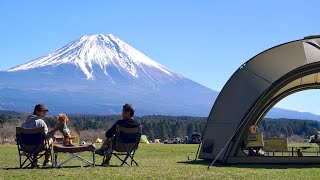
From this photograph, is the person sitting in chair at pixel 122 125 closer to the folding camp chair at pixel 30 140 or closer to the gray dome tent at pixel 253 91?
the folding camp chair at pixel 30 140

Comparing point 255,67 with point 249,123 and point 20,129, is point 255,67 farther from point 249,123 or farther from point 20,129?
point 20,129

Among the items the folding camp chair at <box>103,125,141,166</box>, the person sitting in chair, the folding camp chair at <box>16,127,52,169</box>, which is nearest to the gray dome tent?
the folding camp chair at <box>103,125,141,166</box>

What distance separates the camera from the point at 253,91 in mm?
13562

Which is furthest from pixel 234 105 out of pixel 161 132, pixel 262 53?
pixel 161 132

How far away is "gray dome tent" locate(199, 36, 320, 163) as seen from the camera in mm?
13422

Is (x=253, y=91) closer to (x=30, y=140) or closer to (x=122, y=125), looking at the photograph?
(x=122, y=125)

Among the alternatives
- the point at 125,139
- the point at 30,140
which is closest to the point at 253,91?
the point at 125,139

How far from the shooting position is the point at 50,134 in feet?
37.4

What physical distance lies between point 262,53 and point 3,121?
4676cm

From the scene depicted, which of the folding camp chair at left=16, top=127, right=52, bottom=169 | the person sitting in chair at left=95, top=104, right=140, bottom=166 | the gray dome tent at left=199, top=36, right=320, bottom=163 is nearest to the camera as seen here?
the folding camp chair at left=16, top=127, right=52, bottom=169

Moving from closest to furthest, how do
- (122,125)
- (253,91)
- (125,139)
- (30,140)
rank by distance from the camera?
1. (30,140)
2. (122,125)
3. (125,139)
4. (253,91)

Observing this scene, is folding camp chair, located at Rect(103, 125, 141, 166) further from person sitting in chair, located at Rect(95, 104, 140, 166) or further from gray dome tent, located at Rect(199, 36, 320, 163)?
gray dome tent, located at Rect(199, 36, 320, 163)

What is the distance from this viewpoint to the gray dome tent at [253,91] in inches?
528

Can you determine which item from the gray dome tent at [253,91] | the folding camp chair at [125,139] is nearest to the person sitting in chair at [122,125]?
the folding camp chair at [125,139]
